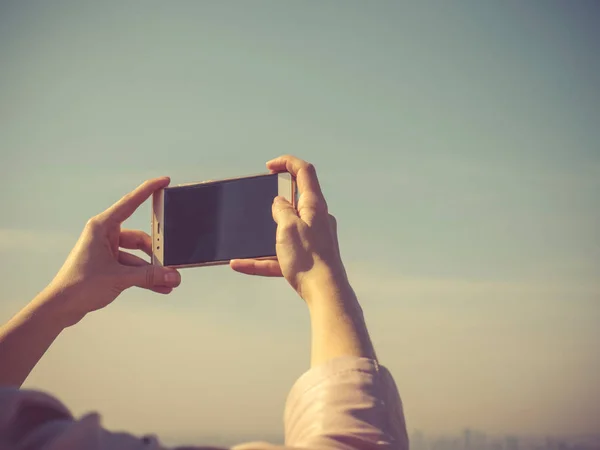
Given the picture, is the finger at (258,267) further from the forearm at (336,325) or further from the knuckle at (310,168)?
the forearm at (336,325)

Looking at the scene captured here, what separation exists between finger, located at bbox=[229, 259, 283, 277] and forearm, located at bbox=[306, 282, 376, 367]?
1.16m

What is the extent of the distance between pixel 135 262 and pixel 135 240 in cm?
13

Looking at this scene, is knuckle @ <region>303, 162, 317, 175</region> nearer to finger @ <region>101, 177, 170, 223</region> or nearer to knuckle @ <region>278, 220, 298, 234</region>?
knuckle @ <region>278, 220, 298, 234</region>

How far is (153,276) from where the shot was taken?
9.73 feet

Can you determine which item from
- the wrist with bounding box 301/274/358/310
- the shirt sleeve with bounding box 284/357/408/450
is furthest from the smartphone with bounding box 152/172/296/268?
the shirt sleeve with bounding box 284/357/408/450

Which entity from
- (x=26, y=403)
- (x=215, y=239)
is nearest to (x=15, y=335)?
(x=26, y=403)

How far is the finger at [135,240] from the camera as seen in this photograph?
9.90 feet

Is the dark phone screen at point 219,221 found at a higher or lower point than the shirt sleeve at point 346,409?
higher

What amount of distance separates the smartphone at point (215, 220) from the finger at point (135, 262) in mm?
265

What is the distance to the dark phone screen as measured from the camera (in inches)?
123

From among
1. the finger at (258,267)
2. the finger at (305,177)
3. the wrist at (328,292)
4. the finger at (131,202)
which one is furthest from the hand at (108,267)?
the wrist at (328,292)

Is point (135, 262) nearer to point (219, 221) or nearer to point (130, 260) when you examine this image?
point (130, 260)

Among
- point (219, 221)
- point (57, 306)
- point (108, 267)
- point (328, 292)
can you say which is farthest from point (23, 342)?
point (219, 221)

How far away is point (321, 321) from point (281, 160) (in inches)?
56.1
